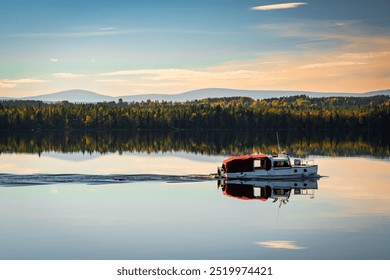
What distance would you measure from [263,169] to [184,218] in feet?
58.6

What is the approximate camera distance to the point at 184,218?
33406 mm

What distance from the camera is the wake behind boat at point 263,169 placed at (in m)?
49.8

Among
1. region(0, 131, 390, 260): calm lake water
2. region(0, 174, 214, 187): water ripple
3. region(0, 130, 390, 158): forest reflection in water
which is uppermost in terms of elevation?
region(0, 130, 390, 158): forest reflection in water

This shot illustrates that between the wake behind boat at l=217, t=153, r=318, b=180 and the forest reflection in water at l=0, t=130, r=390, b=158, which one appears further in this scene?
the forest reflection in water at l=0, t=130, r=390, b=158

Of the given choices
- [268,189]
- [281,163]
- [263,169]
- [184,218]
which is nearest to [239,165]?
[263,169]

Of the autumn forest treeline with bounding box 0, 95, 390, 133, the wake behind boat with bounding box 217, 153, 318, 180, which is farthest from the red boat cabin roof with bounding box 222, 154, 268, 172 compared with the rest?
the autumn forest treeline with bounding box 0, 95, 390, 133

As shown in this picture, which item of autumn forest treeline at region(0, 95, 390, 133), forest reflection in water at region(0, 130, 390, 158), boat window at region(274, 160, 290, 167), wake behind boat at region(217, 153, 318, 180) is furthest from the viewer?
autumn forest treeline at region(0, 95, 390, 133)

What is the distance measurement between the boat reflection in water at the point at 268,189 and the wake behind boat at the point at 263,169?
0.54m

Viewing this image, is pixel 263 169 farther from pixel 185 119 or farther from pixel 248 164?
pixel 185 119

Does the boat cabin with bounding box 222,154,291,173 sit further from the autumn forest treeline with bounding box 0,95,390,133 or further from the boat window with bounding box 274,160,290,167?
the autumn forest treeline with bounding box 0,95,390,133

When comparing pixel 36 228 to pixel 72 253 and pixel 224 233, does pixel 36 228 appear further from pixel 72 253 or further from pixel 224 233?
pixel 224 233

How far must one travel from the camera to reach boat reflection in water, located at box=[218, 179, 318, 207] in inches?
1651

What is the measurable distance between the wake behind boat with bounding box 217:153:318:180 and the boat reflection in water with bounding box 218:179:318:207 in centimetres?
54
